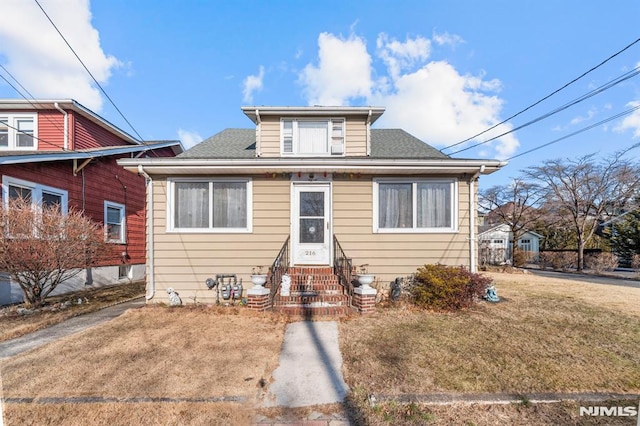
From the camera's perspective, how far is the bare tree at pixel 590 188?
1789 cm

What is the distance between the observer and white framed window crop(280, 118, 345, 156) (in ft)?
25.5

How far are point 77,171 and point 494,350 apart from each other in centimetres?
1212

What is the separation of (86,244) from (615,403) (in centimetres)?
933

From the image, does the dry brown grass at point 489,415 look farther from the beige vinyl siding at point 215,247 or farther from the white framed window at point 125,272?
the white framed window at point 125,272

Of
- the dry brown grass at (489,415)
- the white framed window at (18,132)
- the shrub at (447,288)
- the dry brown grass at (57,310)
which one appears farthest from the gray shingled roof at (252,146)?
the white framed window at (18,132)

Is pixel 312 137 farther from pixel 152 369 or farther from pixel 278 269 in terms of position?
pixel 152 369

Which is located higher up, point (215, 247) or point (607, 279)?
point (215, 247)

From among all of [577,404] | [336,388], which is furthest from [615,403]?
[336,388]

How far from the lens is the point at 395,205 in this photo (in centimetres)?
709

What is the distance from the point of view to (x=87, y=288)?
31.0ft

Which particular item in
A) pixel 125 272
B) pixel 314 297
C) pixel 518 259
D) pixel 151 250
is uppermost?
pixel 151 250

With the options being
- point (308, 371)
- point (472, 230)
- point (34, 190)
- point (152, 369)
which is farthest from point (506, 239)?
point (34, 190)

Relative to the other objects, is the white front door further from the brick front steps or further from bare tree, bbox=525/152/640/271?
bare tree, bbox=525/152/640/271

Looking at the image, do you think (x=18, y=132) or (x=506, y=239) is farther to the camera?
(x=506, y=239)
